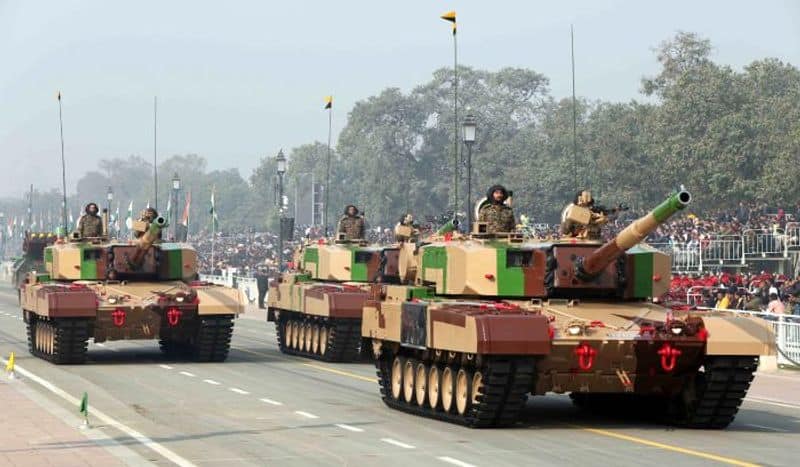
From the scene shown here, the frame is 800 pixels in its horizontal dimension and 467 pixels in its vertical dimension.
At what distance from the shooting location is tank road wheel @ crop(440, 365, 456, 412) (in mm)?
22297

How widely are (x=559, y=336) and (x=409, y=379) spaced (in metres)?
3.72

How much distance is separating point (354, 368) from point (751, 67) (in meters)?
62.8

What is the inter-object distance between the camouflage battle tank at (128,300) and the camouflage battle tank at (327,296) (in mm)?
2366

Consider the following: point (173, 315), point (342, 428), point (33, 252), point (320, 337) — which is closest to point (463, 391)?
point (342, 428)

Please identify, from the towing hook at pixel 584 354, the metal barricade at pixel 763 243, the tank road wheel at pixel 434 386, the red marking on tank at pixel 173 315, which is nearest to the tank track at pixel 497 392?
the tank road wheel at pixel 434 386

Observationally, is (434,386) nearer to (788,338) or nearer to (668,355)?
(668,355)

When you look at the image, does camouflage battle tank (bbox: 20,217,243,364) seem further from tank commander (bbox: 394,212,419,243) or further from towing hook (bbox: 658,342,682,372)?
towing hook (bbox: 658,342,682,372)

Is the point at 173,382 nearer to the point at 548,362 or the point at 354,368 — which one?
the point at 354,368

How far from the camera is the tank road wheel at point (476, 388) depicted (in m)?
21.0

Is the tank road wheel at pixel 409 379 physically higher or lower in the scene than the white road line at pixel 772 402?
higher

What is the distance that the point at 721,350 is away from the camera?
21000 millimetres

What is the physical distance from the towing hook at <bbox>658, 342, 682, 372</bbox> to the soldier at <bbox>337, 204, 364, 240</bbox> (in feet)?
61.7

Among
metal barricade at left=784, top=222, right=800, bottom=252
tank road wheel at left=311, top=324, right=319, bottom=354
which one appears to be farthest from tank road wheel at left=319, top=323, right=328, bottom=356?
metal barricade at left=784, top=222, right=800, bottom=252

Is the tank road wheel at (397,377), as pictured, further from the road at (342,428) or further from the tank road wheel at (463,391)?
the tank road wheel at (463,391)
